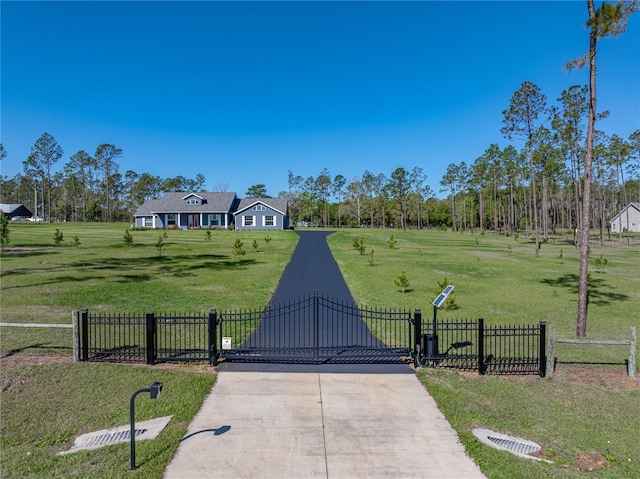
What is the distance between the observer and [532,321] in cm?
1582

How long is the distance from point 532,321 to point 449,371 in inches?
279

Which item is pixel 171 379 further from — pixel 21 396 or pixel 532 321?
pixel 532 321

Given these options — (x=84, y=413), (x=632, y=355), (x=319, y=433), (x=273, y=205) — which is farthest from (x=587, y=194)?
(x=273, y=205)

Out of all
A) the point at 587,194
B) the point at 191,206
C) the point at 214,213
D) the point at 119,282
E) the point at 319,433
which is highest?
the point at 191,206

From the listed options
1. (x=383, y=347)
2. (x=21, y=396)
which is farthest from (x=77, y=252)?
(x=383, y=347)

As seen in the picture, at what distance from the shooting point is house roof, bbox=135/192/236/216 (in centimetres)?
7081

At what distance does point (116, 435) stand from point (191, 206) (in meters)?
67.5

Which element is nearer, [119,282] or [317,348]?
[317,348]

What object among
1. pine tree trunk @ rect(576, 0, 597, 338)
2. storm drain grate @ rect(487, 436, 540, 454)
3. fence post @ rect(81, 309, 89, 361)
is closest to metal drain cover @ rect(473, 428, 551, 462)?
storm drain grate @ rect(487, 436, 540, 454)

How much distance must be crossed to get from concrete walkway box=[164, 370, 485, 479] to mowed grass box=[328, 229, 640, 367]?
6.72 metres

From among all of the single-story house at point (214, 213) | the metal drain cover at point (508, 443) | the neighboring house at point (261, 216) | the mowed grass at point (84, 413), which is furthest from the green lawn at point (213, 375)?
the single-story house at point (214, 213)

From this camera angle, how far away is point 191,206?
2810 inches

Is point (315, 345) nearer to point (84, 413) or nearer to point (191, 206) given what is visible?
point (84, 413)

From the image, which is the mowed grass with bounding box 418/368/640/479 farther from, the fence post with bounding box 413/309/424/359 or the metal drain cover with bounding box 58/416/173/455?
the metal drain cover with bounding box 58/416/173/455
